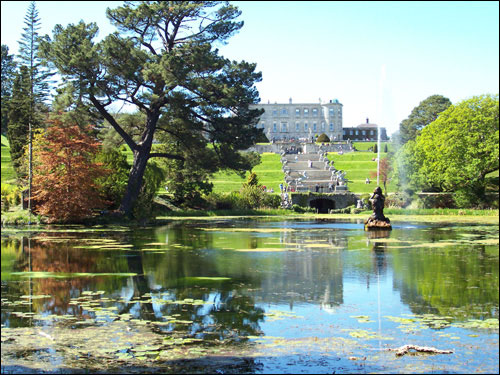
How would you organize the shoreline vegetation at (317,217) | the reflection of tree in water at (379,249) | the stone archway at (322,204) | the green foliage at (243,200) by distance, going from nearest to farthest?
the reflection of tree in water at (379,249), the shoreline vegetation at (317,217), the green foliage at (243,200), the stone archway at (322,204)

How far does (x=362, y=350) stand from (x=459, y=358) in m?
1.16

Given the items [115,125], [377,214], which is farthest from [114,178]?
[377,214]

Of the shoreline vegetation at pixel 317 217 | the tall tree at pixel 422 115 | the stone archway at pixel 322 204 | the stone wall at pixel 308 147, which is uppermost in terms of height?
the tall tree at pixel 422 115

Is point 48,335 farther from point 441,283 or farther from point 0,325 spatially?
point 441,283

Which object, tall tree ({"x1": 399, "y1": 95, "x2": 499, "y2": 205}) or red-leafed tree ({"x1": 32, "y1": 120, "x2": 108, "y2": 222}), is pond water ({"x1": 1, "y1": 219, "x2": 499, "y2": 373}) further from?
tall tree ({"x1": 399, "y1": 95, "x2": 499, "y2": 205})

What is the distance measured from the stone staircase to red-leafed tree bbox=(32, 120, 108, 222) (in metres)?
28.1

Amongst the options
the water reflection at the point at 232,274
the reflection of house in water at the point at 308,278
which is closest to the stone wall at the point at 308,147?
the water reflection at the point at 232,274

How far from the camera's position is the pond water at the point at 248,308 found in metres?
7.10

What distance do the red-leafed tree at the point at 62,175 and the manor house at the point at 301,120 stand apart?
108018mm

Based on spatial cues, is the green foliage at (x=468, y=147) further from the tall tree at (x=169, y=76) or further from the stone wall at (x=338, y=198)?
the tall tree at (x=169, y=76)

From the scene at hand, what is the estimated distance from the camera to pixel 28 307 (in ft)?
32.9

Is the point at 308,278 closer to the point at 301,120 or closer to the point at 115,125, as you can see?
the point at 115,125

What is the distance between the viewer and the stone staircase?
54.9m

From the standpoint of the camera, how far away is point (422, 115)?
7406 cm
